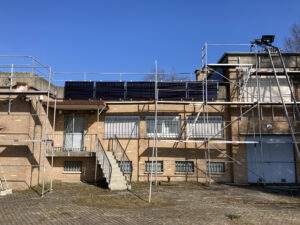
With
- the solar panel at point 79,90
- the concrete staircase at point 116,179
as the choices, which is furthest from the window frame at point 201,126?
the solar panel at point 79,90

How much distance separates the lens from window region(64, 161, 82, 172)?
23781mm

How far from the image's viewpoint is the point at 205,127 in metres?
23.9

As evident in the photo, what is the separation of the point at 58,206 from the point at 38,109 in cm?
741

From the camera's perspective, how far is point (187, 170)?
23.7 m

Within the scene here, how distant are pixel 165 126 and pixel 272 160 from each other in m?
6.18

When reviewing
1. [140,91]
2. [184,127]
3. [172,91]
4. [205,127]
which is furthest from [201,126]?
[140,91]

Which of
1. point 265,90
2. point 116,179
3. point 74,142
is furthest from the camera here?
point 265,90

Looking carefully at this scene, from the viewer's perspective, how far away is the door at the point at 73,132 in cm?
2417

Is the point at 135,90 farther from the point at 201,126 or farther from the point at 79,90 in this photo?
the point at 201,126

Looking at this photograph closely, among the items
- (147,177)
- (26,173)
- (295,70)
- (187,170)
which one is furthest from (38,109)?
(295,70)

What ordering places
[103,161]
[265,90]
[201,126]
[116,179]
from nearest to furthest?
[116,179] < [103,161] < [201,126] < [265,90]

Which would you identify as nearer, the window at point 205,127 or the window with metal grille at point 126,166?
the window with metal grille at point 126,166

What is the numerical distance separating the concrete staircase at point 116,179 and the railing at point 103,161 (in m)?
0.21

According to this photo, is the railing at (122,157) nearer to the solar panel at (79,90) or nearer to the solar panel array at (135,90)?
the solar panel array at (135,90)
